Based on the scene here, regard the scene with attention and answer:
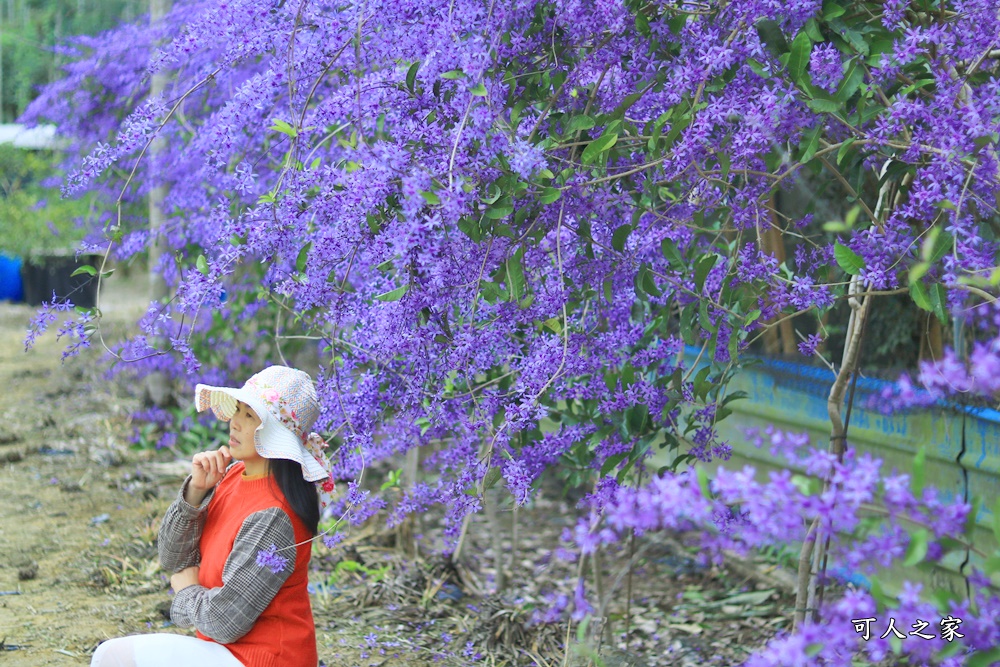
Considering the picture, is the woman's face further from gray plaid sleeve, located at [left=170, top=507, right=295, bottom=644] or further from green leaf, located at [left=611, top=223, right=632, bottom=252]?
green leaf, located at [left=611, top=223, right=632, bottom=252]

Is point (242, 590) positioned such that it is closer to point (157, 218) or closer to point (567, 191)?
point (567, 191)

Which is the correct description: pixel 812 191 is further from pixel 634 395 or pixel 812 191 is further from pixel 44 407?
pixel 44 407

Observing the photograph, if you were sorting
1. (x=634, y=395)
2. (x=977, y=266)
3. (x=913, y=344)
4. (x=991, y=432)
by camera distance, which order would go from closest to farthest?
(x=977, y=266) < (x=634, y=395) < (x=991, y=432) < (x=913, y=344)

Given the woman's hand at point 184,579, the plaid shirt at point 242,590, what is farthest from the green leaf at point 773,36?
the woman's hand at point 184,579

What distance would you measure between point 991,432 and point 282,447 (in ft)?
7.54

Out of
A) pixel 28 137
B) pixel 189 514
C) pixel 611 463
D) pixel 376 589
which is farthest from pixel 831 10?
pixel 28 137

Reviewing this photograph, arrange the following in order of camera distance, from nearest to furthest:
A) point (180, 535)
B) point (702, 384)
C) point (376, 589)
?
point (180, 535) → point (702, 384) → point (376, 589)

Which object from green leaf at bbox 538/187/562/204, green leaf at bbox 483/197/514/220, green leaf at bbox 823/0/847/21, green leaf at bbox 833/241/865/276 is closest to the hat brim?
green leaf at bbox 483/197/514/220

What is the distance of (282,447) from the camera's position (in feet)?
7.82

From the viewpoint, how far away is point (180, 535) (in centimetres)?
247

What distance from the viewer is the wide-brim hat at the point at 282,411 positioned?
7.79 ft

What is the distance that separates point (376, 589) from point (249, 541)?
1691mm

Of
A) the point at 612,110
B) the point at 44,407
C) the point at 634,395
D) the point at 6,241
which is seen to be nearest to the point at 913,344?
the point at 634,395

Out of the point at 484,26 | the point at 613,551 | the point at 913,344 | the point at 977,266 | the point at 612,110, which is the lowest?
→ the point at 613,551
